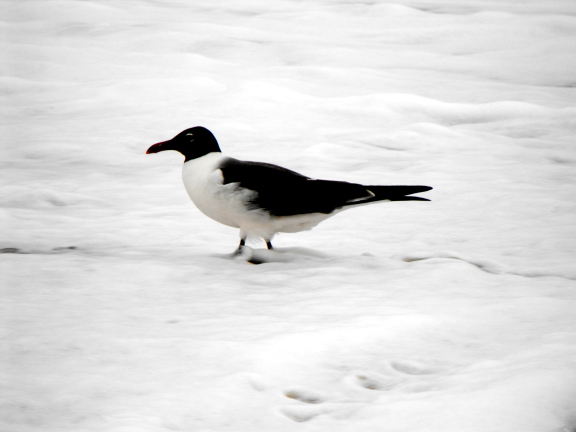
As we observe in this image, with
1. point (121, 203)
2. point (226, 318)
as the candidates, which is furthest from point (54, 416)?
point (121, 203)

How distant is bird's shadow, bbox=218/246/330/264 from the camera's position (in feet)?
14.3

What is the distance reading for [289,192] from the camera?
4.33 meters

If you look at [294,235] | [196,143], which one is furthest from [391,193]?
[196,143]

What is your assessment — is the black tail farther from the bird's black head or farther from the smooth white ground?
the bird's black head

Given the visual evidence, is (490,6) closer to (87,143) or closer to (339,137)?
(339,137)

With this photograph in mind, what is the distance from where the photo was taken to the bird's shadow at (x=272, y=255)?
4348 mm

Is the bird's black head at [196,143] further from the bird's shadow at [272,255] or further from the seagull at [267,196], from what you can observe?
the bird's shadow at [272,255]

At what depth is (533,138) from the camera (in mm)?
7488

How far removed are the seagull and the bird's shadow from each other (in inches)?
2.1

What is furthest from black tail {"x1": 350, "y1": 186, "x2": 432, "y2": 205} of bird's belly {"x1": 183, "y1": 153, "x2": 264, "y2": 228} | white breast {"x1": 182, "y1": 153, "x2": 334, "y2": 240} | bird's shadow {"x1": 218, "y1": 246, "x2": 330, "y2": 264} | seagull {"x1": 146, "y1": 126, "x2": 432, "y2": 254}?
bird's belly {"x1": 183, "y1": 153, "x2": 264, "y2": 228}

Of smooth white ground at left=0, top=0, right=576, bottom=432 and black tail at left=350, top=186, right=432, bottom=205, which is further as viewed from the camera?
black tail at left=350, top=186, right=432, bottom=205

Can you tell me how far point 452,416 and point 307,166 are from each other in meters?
4.35

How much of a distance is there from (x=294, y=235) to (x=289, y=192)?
0.86 m

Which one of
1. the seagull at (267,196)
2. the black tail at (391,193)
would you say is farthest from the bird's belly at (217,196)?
the black tail at (391,193)
